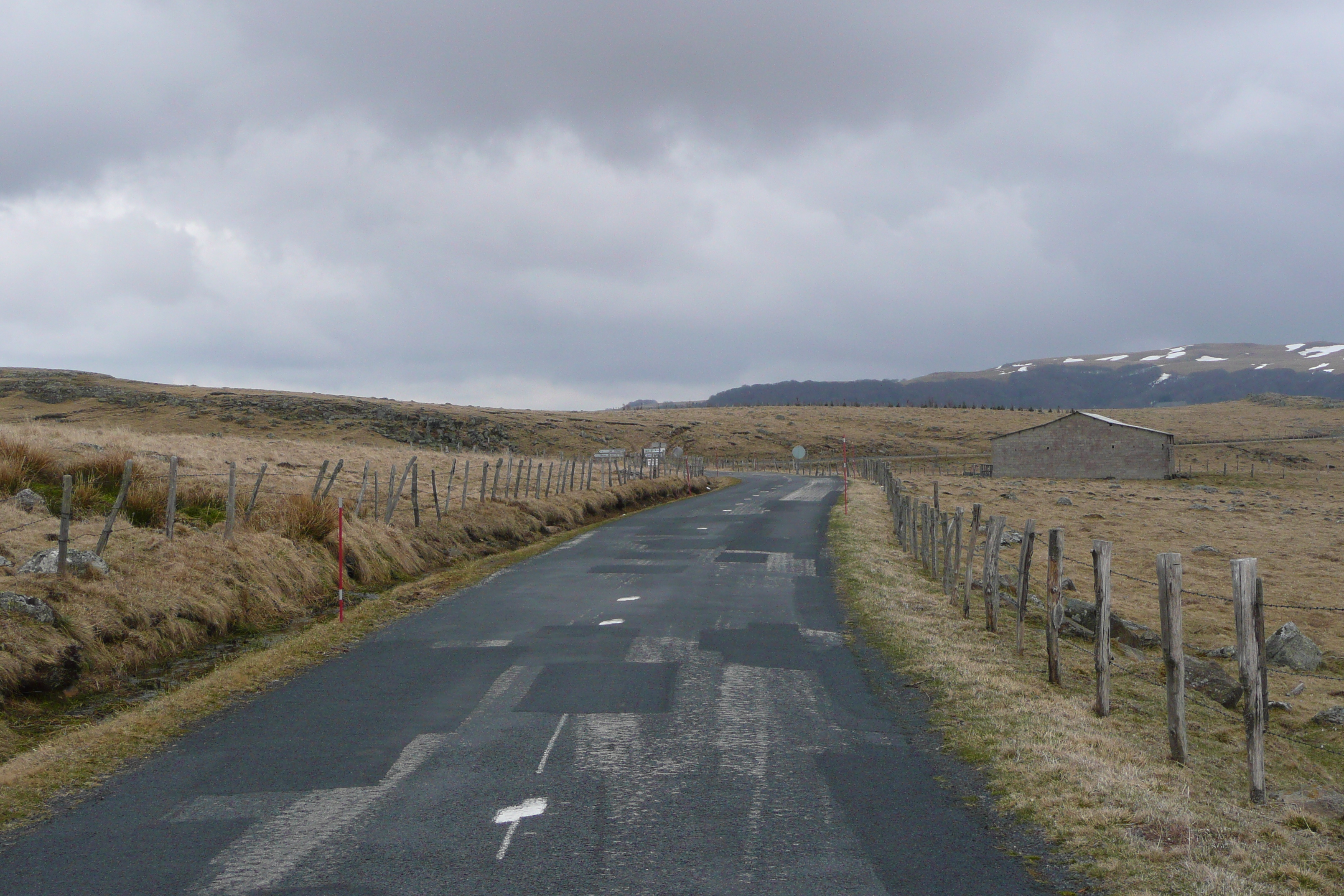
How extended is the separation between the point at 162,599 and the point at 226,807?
7.31 metres

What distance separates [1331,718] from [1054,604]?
390 centimetres

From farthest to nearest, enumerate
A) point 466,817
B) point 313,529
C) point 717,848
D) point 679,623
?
point 313,529
point 679,623
point 466,817
point 717,848

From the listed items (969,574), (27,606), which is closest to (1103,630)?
(969,574)

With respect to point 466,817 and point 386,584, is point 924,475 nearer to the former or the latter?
point 386,584

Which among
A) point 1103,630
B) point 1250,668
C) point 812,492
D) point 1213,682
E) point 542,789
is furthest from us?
point 812,492

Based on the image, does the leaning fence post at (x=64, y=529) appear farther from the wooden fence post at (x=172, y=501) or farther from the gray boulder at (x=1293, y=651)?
the gray boulder at (x=1293, y=651)

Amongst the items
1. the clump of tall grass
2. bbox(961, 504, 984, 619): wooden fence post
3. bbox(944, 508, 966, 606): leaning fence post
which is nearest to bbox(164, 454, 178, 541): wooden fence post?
the clump of tall grass

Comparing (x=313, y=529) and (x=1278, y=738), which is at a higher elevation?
(x=313, y=529)

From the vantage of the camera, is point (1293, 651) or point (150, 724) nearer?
point (150, 724)

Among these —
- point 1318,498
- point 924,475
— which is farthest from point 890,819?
point 924,475

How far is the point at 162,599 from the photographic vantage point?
42.9ft

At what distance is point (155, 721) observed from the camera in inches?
358

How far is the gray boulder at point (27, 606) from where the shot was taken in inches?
424

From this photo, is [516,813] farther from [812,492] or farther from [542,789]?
[812,492]
